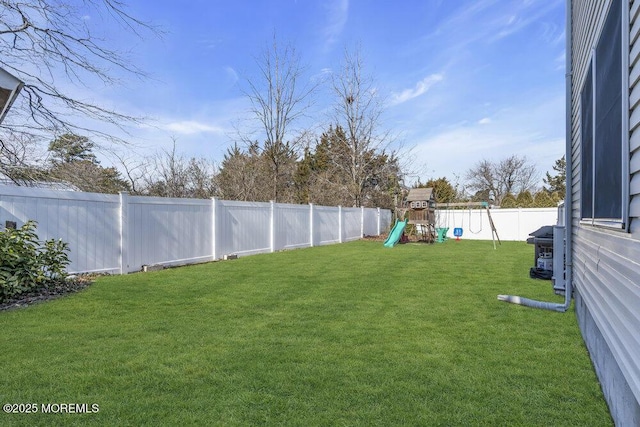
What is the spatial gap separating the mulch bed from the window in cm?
572

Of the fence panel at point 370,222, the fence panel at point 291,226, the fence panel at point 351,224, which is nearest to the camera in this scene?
the fence panel at point 291,226

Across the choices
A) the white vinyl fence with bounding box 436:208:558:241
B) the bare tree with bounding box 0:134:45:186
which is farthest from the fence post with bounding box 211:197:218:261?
the white vinyl fence with bounding box 436:208:558:241

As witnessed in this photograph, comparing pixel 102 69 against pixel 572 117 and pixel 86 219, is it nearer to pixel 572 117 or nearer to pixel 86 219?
pixel 86 219

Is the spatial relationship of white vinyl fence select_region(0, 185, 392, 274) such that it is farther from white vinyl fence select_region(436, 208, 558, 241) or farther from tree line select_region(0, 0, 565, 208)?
white vinyl fence select_region(436, 208, 558, 241)

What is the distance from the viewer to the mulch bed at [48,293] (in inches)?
181

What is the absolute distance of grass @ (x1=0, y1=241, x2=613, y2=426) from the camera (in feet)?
7.11

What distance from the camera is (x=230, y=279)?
21.9 ft

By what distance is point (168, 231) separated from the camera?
8117 millimetres

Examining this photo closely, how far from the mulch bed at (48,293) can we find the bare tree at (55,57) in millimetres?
2474

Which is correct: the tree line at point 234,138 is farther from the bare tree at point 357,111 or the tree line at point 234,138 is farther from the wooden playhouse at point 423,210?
the wooden playhouse at point 423,210

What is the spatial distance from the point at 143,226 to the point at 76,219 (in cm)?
129

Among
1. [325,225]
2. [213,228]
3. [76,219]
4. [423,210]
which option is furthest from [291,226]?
[76,219]

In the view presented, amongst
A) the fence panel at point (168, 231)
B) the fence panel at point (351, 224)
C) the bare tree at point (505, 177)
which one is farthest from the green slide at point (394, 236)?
the bare tree at point (505, 177)

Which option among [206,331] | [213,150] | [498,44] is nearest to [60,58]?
[206,331]
